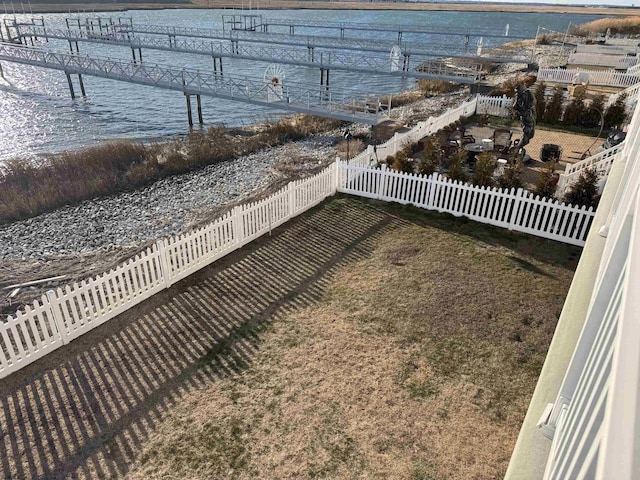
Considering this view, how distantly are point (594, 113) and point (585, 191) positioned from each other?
1162 cm

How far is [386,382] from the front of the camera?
6.53 m

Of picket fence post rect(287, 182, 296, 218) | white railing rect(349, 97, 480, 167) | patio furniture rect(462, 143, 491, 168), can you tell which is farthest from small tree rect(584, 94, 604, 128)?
picket fence post rect(287, 182, 296, 218)

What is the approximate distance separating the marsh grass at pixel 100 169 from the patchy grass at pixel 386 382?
10386 millimetres

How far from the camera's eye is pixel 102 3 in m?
109

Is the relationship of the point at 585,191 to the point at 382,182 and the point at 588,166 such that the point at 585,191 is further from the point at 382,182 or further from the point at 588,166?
the point at 382,182

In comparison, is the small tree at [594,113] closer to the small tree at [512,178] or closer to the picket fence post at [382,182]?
the small tree at [512,178]

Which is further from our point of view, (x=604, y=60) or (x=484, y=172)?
(x=604, y=60)

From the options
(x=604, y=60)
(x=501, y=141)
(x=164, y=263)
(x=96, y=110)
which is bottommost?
(x=96, y=110)

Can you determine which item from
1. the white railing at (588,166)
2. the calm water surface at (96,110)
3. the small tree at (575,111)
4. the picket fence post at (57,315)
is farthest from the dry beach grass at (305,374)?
the calm water surface at (96,110)

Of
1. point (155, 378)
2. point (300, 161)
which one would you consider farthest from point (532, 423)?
point (300, 161)

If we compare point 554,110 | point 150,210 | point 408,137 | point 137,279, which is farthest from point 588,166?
point 150,210

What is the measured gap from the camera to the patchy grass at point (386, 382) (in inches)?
213

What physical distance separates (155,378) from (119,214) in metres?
8.45

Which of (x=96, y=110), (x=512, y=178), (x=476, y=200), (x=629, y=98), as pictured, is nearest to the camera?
(x=512, y=178)
